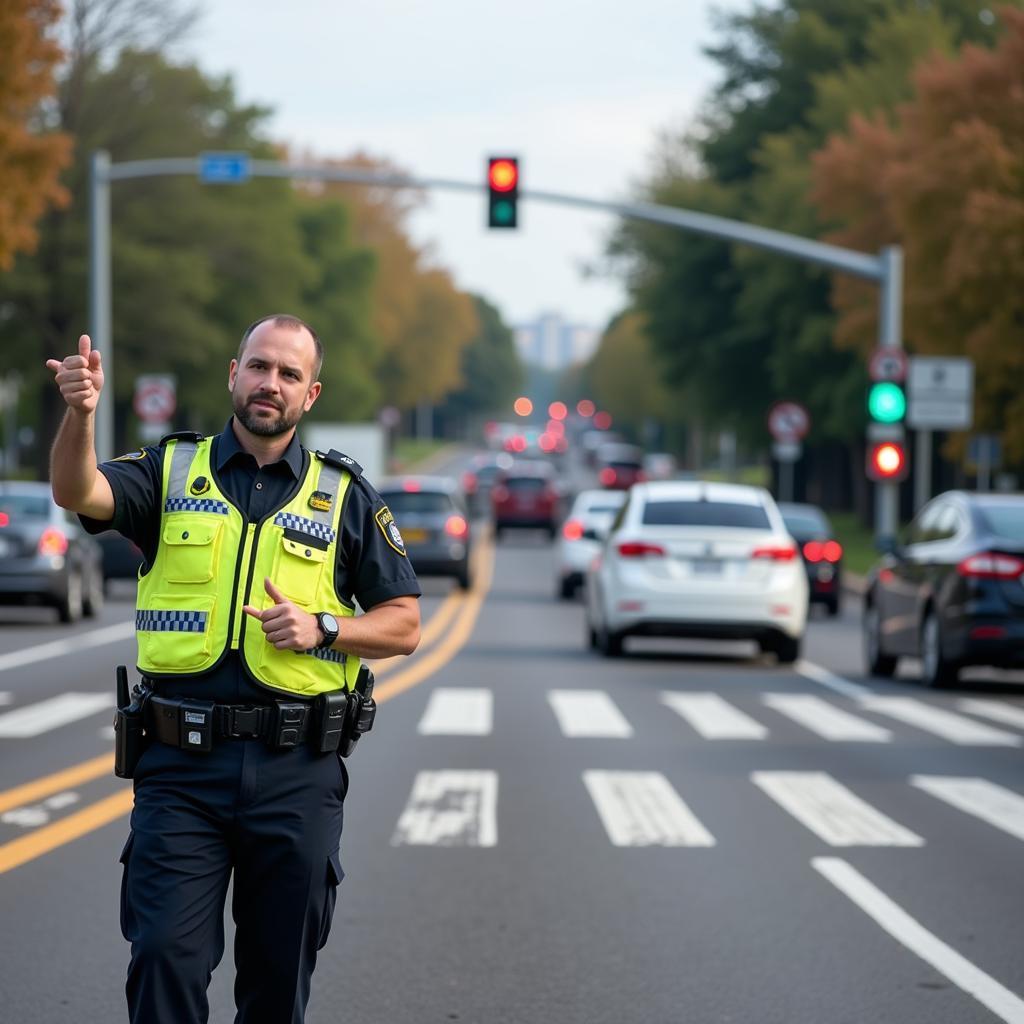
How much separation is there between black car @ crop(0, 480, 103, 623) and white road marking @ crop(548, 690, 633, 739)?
26.8 feet

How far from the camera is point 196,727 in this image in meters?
4.62

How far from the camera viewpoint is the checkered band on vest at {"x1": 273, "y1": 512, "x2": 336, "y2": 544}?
4.78 m

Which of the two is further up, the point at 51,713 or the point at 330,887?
the point at 330,887

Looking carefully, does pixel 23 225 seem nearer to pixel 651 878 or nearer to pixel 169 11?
pixel 169 11

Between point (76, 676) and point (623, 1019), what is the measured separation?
12.6m

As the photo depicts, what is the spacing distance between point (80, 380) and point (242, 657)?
2.16 feet

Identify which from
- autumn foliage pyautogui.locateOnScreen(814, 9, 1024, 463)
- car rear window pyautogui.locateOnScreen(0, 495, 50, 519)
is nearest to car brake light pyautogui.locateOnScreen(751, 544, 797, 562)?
car rear window pyautogui.locateOnScreen(0, 495, 50, 519)

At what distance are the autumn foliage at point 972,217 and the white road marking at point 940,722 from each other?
22344mm

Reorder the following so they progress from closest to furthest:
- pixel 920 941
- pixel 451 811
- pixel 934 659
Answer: pixel 920 941, pixel 451 811, pixel 934 659

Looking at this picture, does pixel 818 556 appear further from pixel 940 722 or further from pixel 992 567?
pixel 940 722

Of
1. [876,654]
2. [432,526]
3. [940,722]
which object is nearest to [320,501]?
[940,722]

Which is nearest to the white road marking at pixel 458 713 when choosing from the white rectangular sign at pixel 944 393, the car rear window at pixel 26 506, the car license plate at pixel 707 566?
the car license plate at pixel 707 566

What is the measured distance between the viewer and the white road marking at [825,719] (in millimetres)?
14777

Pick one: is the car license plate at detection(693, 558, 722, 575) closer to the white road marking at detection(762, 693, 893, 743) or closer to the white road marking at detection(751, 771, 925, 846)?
the white road marking at detection(762, 693, 893, 743)
